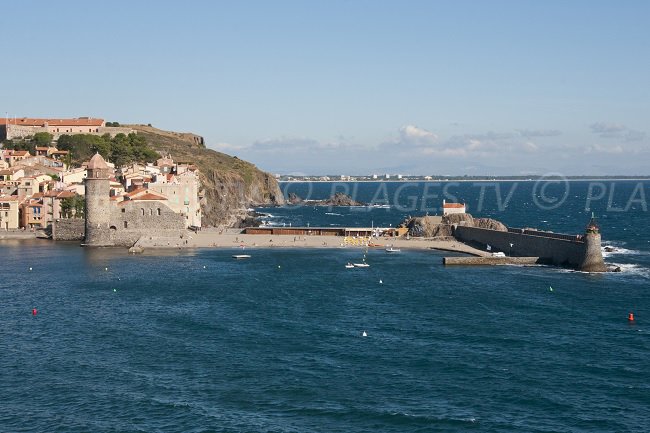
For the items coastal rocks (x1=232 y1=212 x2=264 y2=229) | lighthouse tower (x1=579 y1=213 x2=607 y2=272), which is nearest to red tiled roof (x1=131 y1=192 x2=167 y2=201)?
coastal rocks (x1=232 y1=212 x2=264 y2=229)

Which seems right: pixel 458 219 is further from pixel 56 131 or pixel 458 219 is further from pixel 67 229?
pixel 56 131

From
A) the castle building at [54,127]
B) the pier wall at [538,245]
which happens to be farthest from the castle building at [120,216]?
the castle building at [54,127]

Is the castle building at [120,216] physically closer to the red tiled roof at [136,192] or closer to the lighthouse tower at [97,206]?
the lighthouse tower at [97,206]

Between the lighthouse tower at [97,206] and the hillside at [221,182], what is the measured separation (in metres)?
30.8

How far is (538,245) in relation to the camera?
264ft

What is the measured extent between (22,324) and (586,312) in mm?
36791

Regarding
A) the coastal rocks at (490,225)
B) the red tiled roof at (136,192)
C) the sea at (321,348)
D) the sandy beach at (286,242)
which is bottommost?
the sea at (321,348)

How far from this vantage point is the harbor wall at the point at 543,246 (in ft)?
239

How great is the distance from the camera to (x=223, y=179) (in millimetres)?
155500

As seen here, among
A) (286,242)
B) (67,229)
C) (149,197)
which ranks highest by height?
(149,197)

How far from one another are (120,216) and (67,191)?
706 inches

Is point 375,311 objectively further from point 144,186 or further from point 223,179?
point 223,179

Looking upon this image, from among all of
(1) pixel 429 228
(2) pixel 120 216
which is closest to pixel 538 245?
(1) pixel 429 228

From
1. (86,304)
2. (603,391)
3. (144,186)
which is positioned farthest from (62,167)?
(603,391)
